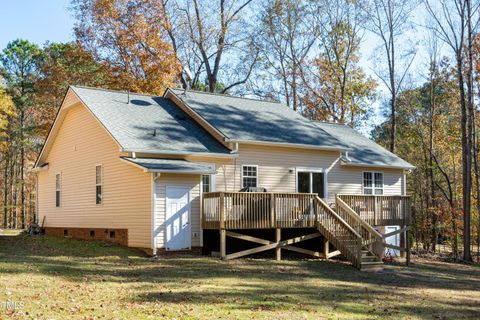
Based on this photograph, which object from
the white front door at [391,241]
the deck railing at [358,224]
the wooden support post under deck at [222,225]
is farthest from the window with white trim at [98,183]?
the white front door at [391,241]

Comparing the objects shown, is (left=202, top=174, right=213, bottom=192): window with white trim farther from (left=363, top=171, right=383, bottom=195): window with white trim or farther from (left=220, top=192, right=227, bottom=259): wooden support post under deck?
(left=363, top=171, right=383, bottom=195): window with white trim

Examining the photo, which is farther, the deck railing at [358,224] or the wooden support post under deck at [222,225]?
the deck railing at [358,224]

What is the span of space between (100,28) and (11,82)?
1156 cm

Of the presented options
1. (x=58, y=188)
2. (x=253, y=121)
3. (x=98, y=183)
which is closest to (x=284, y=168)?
(x=253, y=121)

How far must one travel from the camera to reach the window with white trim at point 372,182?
1091 inches

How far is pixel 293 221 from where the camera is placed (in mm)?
21031

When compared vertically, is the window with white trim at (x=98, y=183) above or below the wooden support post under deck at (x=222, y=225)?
above

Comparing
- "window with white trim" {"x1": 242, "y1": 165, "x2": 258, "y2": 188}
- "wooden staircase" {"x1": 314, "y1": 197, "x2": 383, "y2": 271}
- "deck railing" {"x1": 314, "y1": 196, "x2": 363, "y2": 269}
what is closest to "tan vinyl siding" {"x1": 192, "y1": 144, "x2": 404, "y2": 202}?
"window with white trim" {"x1": 242, "y1": 165, "x2": 258, "y2": 188}

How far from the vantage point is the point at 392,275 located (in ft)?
64.5

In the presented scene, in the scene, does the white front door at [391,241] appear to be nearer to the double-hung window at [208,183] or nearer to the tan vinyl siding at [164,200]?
the double-hung window at [208,183]

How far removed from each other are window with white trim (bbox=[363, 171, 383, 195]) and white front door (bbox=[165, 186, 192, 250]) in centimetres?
1065

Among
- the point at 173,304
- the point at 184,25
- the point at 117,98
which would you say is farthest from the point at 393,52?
the point at 173,304

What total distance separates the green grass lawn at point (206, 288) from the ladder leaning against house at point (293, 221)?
79 centimetres

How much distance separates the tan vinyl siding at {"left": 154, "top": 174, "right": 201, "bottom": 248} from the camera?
19.5 m
